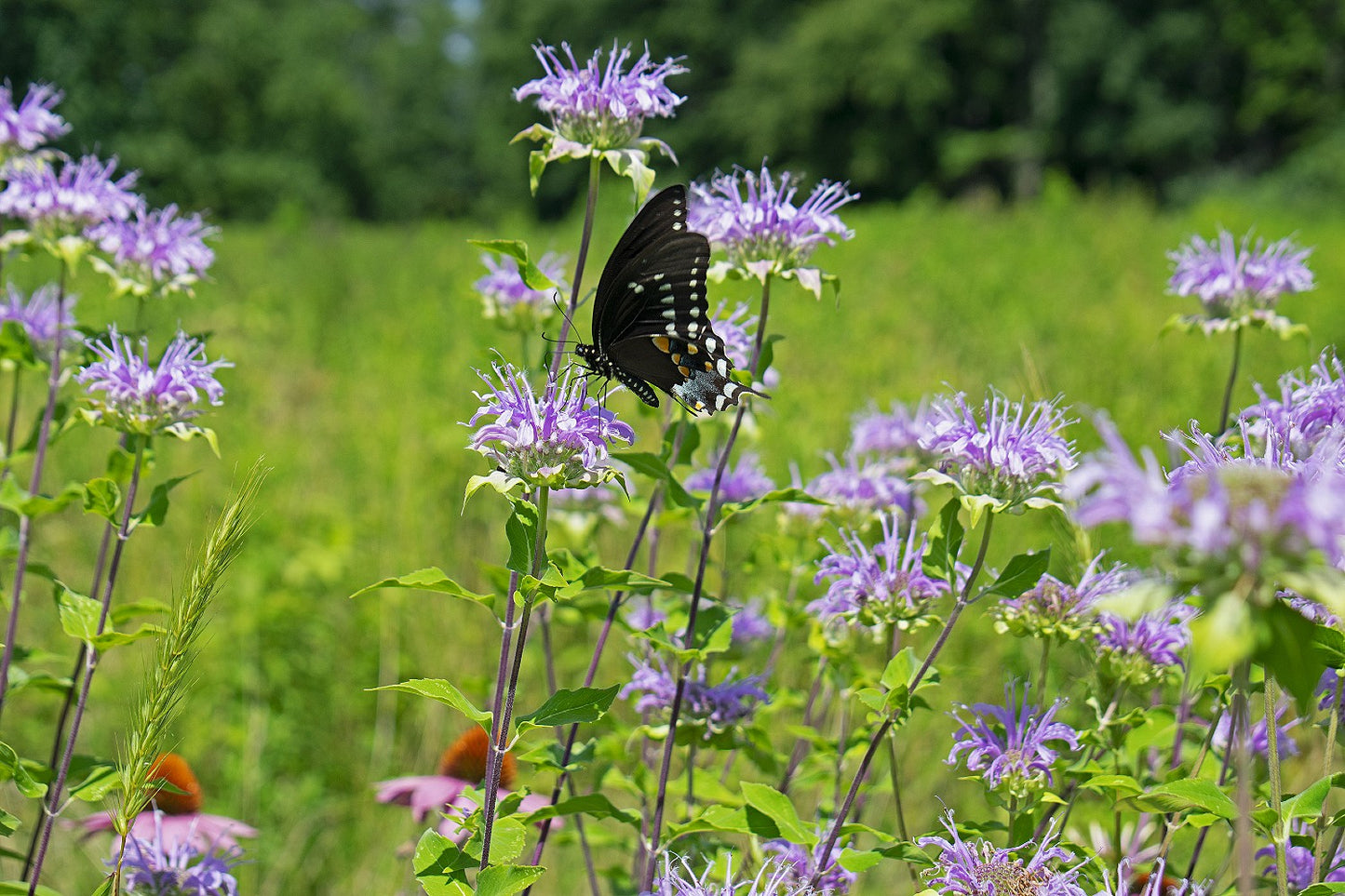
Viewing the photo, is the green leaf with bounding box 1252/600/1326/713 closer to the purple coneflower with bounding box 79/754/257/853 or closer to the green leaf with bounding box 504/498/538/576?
the green leaf with bounding box 504/498/538/576

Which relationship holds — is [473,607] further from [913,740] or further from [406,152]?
[406,152]

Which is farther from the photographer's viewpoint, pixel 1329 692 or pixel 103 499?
pixel 103 499

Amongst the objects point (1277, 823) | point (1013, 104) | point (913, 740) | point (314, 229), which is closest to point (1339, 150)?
point (1013, 104)

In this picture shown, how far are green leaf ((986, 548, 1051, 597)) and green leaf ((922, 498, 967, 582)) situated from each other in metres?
0.06

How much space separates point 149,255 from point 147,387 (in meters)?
0.37

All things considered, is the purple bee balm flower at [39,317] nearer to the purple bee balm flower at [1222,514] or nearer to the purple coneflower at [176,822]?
the purple coneflower at [176,822]

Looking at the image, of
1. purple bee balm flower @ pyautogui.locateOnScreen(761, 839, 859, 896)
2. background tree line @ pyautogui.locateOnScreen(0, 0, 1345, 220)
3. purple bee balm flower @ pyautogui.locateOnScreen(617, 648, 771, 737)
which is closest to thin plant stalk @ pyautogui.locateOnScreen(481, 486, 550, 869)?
purple bee balm flower @ pyautogui.locateOnScreen(761, 839, 859, 896)

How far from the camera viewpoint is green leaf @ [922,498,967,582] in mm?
1223

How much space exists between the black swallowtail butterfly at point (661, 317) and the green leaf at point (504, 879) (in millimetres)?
684

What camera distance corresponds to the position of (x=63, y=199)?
5.34ft

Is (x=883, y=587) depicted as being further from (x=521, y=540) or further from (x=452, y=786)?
(x=452, y=786)

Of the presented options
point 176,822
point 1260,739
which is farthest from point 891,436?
point 176,822

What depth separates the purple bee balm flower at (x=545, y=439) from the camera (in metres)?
1.15

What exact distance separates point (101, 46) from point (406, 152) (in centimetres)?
2902
